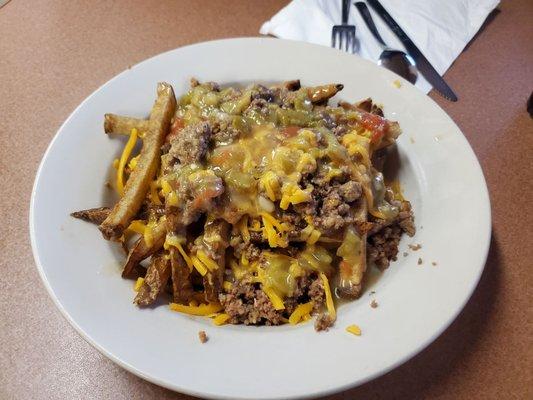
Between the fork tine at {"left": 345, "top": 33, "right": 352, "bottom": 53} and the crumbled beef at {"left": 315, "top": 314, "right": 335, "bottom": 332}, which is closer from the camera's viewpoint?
the crumbled beef at {"left": 315, "top": 314, "right": 335, "bottom": 332}

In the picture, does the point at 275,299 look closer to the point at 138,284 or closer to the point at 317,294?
the point at 317,294

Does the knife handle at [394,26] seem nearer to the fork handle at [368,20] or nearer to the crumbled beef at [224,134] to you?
the fork handle at [368,20]

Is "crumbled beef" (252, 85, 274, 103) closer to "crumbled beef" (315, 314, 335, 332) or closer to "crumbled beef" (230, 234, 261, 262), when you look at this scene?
"crumbled beef" (230, 234, 261, 262)

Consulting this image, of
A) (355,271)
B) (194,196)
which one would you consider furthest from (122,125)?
(355,271)

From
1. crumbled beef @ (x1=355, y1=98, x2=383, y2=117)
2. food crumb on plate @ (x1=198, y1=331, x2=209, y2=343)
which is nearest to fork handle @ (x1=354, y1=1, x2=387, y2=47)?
crumbled beef @ (x1=355, y1=98, x2=383, y2=117)

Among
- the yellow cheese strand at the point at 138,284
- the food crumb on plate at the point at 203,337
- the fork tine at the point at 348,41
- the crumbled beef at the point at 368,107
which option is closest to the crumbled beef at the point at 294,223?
the food crumb on plate at the point at 203,337

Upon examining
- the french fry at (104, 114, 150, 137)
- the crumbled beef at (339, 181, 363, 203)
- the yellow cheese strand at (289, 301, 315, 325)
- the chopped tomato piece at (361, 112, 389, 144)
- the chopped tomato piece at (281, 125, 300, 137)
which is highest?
the french fry at (104, 114, 150, 137)

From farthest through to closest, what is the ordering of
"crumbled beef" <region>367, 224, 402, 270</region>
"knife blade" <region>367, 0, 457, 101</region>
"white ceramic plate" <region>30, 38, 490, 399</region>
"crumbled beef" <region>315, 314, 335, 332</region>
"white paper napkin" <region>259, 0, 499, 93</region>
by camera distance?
"white paper napkin" <region>259, 0, 499, 93</region>, "knife blade" <region>367, 0, 457, 101</region>, "crumbled beef" <region>367, 224, 402, 270</region>, "crumbled beef" <region>315, 314, 335, 332</region>, "white ceramic plate" <region>30, 38, 490, 399</region>

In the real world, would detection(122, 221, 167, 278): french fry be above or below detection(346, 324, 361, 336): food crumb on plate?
above
